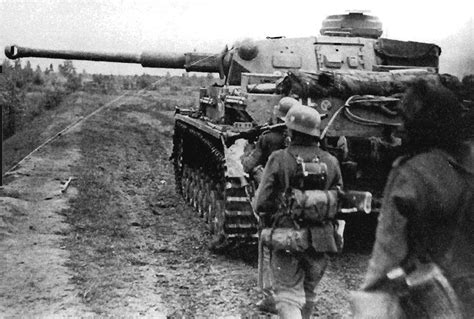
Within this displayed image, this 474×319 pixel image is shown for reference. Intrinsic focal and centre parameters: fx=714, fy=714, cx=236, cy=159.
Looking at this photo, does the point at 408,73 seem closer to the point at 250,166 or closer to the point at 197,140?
the point at 250,166

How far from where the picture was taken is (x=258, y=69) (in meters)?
9.98

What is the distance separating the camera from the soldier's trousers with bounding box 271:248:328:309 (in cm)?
476

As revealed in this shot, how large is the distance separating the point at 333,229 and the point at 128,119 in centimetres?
2066

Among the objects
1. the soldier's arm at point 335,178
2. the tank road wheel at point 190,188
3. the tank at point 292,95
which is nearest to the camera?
the soldier's arm at point 335,178

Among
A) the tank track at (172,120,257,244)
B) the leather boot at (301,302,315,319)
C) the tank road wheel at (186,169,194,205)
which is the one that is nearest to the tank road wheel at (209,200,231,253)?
the tank track at (172,120,257,244)

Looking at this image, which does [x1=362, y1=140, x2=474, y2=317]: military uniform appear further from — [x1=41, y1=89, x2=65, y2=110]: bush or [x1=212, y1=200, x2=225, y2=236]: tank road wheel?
[x1=41, y1=89, x2=65, y2=110]: bush

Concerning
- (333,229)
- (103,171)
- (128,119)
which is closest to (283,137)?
(333,229)

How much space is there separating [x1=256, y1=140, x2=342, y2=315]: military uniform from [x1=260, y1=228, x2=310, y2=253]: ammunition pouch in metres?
0.05

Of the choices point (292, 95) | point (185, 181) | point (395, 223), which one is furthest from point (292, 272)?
point (185, 181)

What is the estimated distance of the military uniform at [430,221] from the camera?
2.64 m

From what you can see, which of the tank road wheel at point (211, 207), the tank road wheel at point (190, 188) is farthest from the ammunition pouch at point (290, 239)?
the tank road wheel at point (190, 188)

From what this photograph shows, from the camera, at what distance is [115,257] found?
7.94 m

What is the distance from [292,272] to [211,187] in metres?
5.06

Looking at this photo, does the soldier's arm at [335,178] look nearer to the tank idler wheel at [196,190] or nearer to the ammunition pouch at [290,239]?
the ammunition pouch at [290,239]
